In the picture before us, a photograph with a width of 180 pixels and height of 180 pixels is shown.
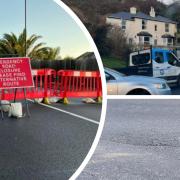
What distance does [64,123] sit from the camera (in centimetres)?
198

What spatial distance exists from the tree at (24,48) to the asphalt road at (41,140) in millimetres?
208

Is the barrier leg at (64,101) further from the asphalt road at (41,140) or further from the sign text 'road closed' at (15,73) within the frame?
the sign text 'road closed' at (15,73)

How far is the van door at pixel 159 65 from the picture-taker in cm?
688

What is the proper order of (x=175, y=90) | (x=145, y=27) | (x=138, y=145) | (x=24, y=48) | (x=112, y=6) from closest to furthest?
(x=24, y=48) → (x=138, y=145) → (x=112, y=6) → (x=145, y=27) → (x=175, y=90)

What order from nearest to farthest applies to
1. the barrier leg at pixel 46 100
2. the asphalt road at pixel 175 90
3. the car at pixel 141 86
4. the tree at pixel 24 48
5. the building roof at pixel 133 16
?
the tree at pixel 24 48
the barrier leg at pixel 46 100
the building roof at pixel 133 16
the car at pixel 141 86
the asphalt road at pixel 175 90

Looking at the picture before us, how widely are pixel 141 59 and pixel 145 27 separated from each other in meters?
0.43

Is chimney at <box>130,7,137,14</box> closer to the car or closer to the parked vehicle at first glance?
the parked vehicle

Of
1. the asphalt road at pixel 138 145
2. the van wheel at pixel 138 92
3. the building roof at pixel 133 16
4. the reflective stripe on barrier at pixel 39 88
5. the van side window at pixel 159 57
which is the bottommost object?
the asphalt road at pixel 138 145

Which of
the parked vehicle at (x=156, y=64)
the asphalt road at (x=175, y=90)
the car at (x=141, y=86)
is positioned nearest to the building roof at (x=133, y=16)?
the parked vehicle at (x=156, y=64)

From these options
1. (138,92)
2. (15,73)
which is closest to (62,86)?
(15,73)

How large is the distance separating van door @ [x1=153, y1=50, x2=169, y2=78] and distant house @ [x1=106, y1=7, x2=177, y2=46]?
0.15 m

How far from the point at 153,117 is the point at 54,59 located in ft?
13.7

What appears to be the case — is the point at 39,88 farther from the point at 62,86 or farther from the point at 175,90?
the point at 175,90

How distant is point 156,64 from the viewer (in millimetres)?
6918
